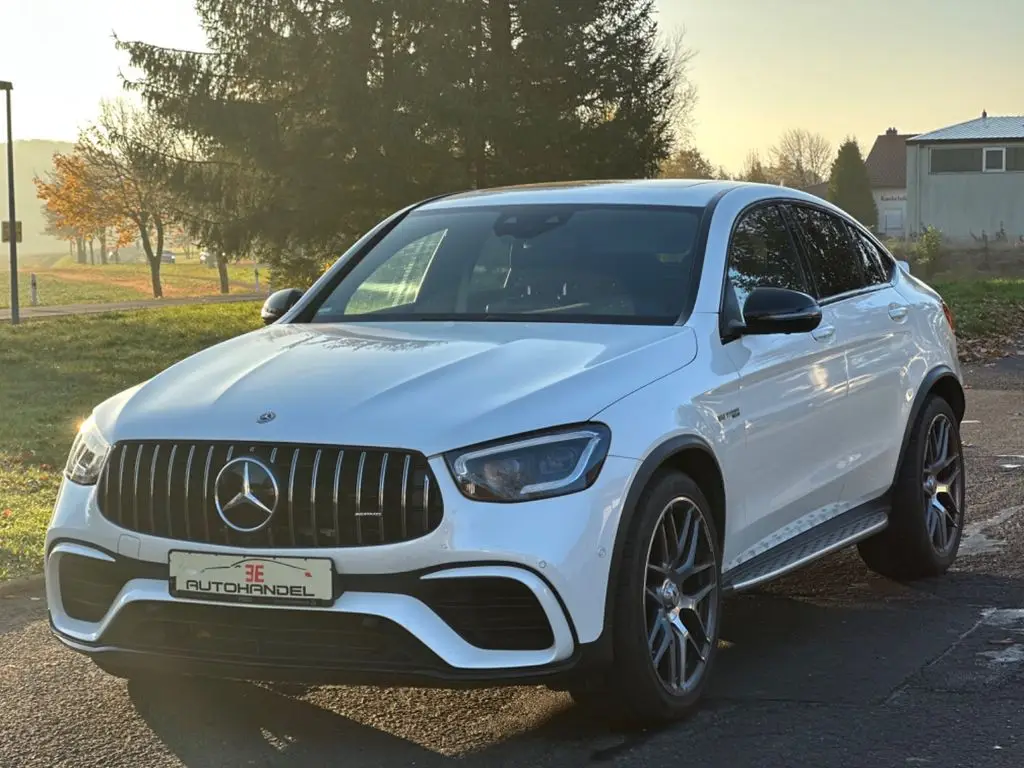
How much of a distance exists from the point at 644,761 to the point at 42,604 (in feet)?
11.1

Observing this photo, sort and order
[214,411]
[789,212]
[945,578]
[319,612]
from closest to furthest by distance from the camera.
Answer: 1. [319,612]
2. [214,411]
3. [789,212]
4. [945,578]

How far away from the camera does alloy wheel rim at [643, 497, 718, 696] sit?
14.9ft

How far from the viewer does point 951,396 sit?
23.6 ft

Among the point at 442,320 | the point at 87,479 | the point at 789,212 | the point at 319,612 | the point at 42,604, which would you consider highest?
the point at 789,212

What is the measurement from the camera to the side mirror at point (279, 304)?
611 cm

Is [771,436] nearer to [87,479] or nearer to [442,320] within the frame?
[442,320]

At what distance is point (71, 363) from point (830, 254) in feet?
49.4

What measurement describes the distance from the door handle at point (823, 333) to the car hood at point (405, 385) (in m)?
0.93

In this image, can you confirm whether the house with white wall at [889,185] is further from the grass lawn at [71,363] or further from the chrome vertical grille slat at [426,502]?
the chrome vertical grille slat at [426,502]

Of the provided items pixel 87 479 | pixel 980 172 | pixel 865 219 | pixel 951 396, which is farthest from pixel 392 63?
pixel 865 219

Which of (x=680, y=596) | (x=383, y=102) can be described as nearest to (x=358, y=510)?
(x=680, y=596)

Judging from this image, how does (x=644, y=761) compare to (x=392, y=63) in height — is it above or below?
below

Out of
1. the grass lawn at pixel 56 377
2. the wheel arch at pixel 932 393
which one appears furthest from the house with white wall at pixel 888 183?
the wheel arch at pixel 932 393

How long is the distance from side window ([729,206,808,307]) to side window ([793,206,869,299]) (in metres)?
0.18
